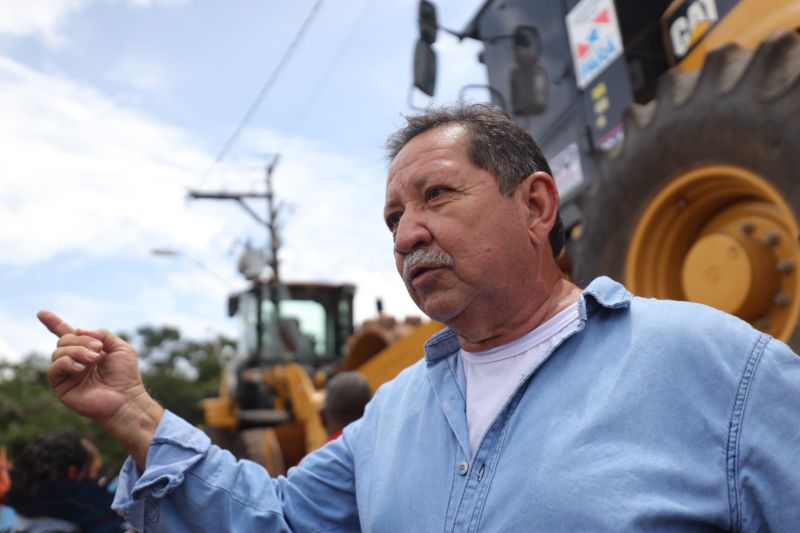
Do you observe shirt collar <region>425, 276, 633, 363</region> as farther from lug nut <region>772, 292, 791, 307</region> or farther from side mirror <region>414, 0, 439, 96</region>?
side mirror <region>414, 0, 439, 96</region>

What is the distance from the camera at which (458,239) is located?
1632 mm

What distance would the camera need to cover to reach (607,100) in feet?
13.4

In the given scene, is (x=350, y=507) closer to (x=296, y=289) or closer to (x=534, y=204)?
(x=534, y=204)

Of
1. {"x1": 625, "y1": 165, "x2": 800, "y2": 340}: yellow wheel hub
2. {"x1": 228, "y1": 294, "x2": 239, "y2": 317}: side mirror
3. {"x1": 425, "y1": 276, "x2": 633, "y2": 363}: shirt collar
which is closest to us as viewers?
{"x1": 425, "y1": 276, "x2": 633, "y2": 363}: shirt collar

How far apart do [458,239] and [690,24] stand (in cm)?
260

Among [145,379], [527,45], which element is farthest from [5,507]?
[145,379]

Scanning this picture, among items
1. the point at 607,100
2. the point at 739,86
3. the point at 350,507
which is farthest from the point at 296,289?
the point at 350,507

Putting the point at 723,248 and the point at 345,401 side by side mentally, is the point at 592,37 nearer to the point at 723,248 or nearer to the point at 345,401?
the point at 723,248

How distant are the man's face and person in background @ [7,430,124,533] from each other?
1851 millimetres

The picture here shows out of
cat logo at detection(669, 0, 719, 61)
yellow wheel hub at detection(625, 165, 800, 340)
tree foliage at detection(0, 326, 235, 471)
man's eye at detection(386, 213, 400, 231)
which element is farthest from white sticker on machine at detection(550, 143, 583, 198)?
tree foliage at detection(0, 326, 235, 471)

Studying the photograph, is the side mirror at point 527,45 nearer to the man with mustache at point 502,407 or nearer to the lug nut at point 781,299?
the lug nut at point 781,299

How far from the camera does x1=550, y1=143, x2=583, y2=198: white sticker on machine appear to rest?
169 inches

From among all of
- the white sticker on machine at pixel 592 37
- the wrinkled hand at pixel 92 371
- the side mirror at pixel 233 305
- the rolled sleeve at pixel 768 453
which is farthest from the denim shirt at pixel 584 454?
the side mirror at pixel 233 305

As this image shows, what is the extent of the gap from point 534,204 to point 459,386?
1.37 feet
